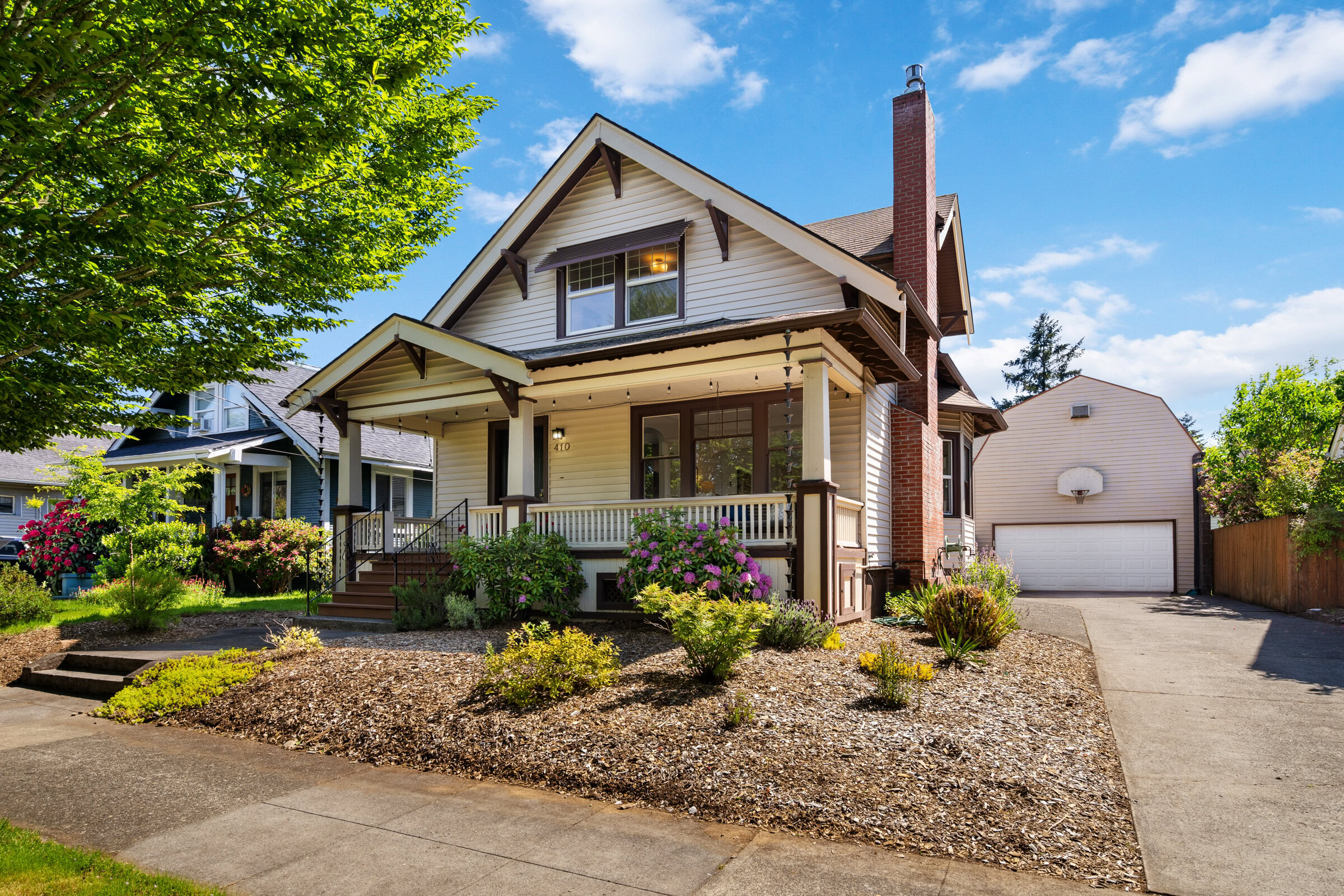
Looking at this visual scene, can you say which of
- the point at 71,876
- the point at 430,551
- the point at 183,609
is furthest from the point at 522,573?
the point at 183,609

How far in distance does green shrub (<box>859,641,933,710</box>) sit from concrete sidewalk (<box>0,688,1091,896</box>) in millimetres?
2215

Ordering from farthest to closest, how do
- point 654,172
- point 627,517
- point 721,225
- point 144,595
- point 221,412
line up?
point 221,412 < point 654,172 < point 721,225 < point 627,517 < point 144,595

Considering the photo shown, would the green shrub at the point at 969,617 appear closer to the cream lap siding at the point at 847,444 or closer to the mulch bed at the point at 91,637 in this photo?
the cream lap siding at the point at 847,444

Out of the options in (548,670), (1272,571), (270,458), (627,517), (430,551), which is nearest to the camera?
(548,670)

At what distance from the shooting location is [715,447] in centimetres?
1363

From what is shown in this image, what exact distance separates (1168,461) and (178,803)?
25180mm

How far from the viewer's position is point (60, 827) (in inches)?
185

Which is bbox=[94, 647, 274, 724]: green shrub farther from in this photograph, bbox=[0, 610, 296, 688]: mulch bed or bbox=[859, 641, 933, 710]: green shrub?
bbox=[859, 641, 933, 710]: green shrub

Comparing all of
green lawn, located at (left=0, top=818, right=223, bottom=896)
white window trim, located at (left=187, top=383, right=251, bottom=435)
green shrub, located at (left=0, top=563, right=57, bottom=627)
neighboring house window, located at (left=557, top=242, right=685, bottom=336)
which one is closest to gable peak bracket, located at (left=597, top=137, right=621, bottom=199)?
neighboring house window, located at (left=557, top=242, right=685, bottom=336)

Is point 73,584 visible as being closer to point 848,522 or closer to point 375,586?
point 375,586

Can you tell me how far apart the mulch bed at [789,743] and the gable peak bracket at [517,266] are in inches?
335

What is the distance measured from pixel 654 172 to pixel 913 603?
8.48 metres

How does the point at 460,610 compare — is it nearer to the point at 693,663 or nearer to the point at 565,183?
the point at 693,663

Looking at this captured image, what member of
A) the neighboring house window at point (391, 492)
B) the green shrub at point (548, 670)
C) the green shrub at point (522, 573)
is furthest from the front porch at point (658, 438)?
the neighboring house window at point (391, 492)
